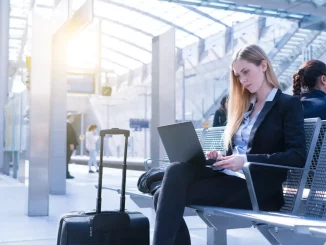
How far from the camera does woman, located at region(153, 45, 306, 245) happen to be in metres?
2.51

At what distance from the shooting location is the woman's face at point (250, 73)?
2.82 metres

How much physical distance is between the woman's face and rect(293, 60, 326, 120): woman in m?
0.42

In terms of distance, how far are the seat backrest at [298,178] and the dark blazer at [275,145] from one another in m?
0.09

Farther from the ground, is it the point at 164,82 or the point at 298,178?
the point at 164,82

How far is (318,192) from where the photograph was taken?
2668 mm

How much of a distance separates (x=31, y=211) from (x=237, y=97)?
3.32 meters

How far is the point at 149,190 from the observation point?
306 centimetres

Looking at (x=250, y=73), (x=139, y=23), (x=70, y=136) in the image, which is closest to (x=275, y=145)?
(x=250, y=73)

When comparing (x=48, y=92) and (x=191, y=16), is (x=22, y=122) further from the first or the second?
(x=191, y=16)

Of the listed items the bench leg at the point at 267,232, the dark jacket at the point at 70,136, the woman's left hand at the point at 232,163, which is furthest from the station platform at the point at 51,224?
the dark jacket at the point at 70,136

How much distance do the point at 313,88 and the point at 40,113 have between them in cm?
355

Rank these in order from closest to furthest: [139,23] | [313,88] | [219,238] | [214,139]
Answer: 1. [313,88]
2. [219,238]
3. [214,139]
4. [139,23]

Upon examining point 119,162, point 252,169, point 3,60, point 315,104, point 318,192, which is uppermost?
point 3,60

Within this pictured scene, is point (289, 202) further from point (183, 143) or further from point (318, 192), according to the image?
point (183, 143)
